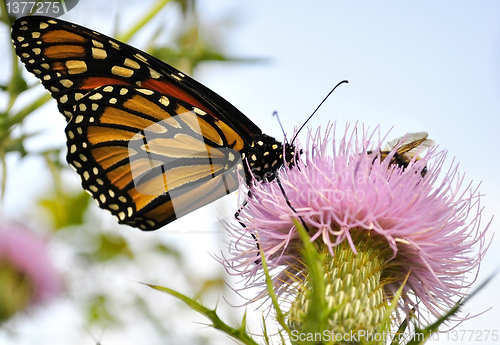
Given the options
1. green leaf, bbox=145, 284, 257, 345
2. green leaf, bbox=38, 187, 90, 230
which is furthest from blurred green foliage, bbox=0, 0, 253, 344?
green leaf, bbox=145, 284, 257, 345

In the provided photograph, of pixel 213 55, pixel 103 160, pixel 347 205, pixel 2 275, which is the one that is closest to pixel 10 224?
pixel 2 275

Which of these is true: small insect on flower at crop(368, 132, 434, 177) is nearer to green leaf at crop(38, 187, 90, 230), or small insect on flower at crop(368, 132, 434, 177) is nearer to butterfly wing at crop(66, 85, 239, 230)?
butterfly wing at crop(66, 85, 239, 230)

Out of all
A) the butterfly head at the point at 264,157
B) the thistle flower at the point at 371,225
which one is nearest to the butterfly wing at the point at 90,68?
the butterfly head at the point at 264,157

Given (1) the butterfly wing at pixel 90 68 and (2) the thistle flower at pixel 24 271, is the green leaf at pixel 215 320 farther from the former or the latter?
(2) the thistle flower at pixel 24 271

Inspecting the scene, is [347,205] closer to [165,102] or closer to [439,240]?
[439,240]

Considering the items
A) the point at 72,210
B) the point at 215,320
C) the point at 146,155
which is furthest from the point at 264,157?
the point at 72,210

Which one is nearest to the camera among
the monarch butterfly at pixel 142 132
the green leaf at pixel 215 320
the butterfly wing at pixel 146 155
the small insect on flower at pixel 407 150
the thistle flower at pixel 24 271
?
the green leaf at pixel 215 320
